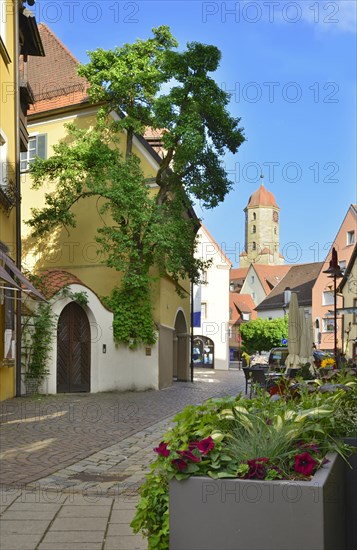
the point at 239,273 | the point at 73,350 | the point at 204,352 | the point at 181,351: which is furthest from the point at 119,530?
the point at 239,273

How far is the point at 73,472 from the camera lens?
737cm

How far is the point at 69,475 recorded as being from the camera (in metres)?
7.18

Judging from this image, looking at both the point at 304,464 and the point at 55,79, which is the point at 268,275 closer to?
the point at 55,79

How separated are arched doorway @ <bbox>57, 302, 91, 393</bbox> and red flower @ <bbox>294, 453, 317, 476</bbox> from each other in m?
17.7

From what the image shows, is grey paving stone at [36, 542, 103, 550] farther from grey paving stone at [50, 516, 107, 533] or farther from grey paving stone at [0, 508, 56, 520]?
grey paving stone at [0, 508, 56, 520]

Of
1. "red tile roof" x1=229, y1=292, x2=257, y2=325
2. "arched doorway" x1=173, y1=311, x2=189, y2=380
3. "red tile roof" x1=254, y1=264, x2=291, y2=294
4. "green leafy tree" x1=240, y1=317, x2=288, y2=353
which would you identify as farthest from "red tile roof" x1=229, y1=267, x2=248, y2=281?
"arched doorway" x1=173, y1=311, x2=189, y2=380

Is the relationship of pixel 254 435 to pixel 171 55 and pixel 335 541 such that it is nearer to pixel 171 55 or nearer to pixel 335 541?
pixel 335 541

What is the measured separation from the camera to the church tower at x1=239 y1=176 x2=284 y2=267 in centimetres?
14350

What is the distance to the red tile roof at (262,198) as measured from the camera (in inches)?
5837

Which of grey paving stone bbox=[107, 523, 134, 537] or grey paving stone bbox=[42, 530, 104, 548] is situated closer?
grey paving stone bbox=[42, 530, 104, 548]

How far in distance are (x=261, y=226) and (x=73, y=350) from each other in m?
128

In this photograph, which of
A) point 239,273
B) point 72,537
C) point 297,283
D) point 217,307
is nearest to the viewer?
point 72,537

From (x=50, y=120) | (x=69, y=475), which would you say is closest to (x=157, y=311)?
(x=50, y=120)

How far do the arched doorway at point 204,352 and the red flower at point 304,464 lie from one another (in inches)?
2065
